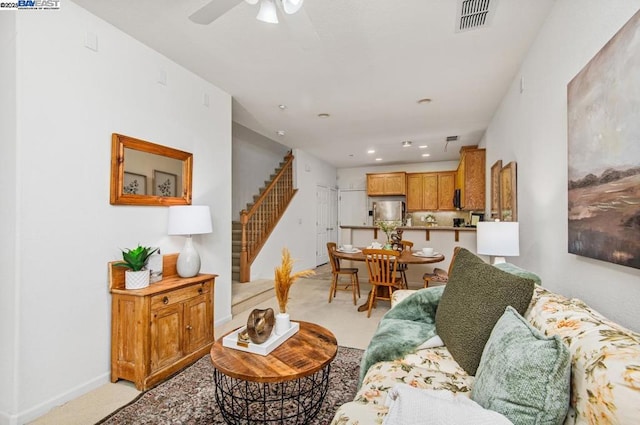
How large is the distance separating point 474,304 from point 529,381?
23.6 inches

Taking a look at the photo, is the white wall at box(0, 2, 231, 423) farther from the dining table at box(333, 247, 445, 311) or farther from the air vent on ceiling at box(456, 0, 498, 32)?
the air vent on ceiling at box(456, 0, 498, 32)

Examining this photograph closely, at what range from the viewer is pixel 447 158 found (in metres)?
7.33

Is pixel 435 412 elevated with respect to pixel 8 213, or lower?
lower

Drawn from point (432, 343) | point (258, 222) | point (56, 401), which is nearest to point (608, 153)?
point (432, 343)

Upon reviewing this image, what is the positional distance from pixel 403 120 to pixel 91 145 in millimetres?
3769

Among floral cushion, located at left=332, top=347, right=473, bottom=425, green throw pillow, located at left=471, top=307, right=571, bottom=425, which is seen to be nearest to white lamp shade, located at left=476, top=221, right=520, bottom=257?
floral cushion, located at left=332, top=347, right=473, bottom=425

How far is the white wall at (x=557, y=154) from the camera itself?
1312mm

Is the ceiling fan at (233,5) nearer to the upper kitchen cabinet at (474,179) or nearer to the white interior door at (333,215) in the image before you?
the upper kitchen cabinet at (474,179)

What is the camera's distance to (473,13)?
6.82 ft

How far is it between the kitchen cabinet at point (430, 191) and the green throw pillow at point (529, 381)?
670 centimetres

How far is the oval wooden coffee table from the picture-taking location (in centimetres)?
143

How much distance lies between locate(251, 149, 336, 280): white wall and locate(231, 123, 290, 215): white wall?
784mm

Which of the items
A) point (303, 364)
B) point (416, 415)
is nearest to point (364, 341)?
point (303, 364)

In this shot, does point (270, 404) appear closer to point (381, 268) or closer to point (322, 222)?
point (381, 268)
